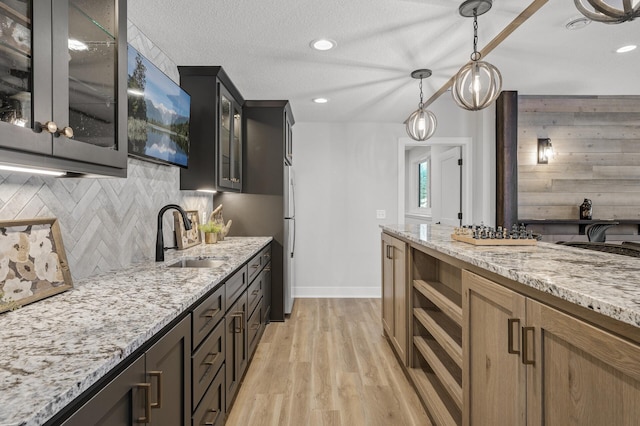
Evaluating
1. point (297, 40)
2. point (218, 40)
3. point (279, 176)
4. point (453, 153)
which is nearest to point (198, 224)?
point (279, 176)

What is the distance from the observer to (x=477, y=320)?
1.44m

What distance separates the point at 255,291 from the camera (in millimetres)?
2910

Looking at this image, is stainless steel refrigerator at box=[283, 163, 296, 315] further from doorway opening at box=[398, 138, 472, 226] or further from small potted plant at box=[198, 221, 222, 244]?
doorway opening at box=[398, 138, 472, 226]

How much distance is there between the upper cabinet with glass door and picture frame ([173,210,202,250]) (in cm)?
135

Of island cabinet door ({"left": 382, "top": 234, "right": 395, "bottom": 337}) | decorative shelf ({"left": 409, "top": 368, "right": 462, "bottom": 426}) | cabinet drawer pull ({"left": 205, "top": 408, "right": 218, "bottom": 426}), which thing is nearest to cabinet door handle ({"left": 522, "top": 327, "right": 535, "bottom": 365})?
decorative shelf ({"left": 409, "top": 368, "right": 462, "bottom": 426})

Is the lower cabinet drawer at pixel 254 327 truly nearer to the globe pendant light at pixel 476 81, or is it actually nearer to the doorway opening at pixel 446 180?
the globe pendant light at pixel 476 81

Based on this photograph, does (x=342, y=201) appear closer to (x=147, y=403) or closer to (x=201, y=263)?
(x=201, y=263)

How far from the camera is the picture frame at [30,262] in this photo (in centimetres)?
120

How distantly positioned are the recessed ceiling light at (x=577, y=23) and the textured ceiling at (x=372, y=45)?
0.14 feet

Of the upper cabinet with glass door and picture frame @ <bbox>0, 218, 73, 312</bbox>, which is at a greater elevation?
the upper cabinet with glass door

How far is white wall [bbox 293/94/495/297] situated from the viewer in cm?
496

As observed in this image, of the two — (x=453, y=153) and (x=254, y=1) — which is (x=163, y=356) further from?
(x=453, y=153)

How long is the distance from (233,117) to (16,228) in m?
2.42

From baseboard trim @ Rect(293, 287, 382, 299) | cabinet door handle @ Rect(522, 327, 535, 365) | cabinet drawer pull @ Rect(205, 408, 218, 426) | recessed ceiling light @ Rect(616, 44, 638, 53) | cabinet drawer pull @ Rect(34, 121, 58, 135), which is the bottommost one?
baseboard trim @ Rect(293, 287, 382, 299)
